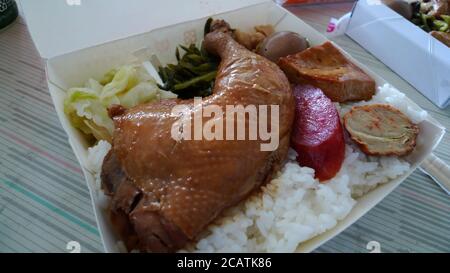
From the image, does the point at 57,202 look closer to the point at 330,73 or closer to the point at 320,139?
the point at 320,139

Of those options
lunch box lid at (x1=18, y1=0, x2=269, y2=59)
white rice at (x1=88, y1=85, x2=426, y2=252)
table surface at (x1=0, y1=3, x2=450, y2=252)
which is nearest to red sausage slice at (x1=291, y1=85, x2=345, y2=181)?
white rice at (x1=88, y1=85, x2=426, y2=252)

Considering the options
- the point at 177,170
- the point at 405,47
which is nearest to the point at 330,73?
the point at 405,47

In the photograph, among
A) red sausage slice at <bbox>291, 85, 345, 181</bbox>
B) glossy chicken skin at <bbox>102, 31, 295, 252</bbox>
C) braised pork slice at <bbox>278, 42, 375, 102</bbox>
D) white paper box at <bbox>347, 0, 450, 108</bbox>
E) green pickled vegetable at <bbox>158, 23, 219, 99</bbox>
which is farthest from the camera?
white paper box at <bbox>347, 0, 450, 108</bbox>

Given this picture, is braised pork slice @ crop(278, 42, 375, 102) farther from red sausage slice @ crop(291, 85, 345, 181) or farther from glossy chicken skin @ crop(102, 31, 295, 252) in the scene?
glossy chicken skin @ crop(102, 31, 295, 252)

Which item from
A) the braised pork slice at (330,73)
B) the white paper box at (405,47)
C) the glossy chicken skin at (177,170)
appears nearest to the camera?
the glossy chicken skin at (177,170)

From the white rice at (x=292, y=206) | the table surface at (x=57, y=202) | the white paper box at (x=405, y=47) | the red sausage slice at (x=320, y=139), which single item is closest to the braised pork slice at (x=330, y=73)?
the red sausage slice at (x=320, y=139)

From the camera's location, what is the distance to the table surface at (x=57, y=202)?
4.03 ft

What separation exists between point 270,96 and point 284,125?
0.35ft

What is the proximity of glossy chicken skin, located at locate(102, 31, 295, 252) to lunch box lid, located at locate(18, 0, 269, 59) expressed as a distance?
59 cm

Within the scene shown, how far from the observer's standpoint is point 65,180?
4.54 ft

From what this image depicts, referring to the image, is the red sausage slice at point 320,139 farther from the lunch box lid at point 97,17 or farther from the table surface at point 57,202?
the lunch box lid at point 97,17

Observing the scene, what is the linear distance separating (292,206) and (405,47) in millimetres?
1297

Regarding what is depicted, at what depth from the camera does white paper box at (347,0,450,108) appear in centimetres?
178

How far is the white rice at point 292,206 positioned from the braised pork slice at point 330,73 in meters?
0.25
